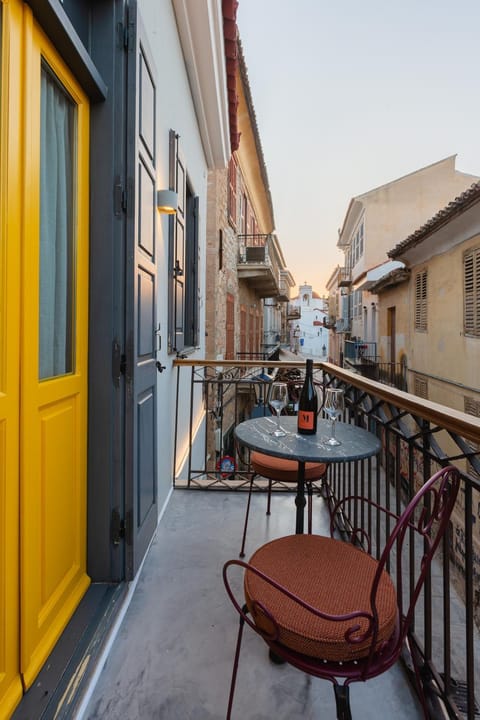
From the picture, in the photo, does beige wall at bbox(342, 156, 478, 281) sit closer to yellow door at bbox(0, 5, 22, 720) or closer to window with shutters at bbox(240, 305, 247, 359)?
window with shutters at bbox(240, 305, 247, 359)

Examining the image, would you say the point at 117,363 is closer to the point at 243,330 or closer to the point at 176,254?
the point at 176,254

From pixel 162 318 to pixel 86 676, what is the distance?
192 cm

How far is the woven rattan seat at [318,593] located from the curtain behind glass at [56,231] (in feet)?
3.33

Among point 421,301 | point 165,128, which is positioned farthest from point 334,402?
→ point 421,301

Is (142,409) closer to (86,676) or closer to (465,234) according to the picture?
(86,676)

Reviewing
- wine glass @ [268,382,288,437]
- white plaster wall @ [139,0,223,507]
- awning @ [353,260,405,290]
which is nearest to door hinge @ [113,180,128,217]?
white plaster wall @ [139,0,223,507]

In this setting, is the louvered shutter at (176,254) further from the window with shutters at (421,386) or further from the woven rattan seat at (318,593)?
the window with shutters at (421,386)

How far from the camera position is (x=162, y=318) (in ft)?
8.38

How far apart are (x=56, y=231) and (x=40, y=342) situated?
43cm

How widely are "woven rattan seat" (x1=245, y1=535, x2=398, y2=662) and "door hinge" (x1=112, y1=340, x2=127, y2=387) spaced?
93cm

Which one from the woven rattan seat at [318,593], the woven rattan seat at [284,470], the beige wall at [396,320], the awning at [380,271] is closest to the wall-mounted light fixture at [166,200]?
the woven rattan seat at [284,470]

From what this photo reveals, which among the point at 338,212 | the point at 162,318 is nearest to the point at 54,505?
the point at 162,318

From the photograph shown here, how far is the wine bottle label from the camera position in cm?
178

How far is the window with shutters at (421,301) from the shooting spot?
8852 mm
